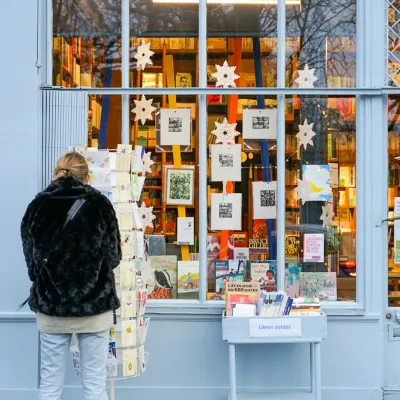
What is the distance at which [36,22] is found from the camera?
18.5 ft

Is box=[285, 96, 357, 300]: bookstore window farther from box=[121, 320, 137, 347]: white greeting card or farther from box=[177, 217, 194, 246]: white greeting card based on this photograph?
box=[121, 320, 137, 347]: white greeting card

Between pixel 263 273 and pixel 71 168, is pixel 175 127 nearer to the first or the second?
pixel 263 273

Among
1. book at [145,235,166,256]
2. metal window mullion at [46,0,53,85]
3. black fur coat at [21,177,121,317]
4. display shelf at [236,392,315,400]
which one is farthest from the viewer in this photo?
book at [145,235,166,256]

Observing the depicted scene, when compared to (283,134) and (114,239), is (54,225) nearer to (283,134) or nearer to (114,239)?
(114,239)

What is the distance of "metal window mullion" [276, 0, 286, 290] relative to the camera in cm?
581

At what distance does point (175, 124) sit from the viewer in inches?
238

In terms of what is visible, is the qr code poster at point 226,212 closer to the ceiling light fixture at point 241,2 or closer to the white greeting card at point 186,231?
the white greeting card at point 186,231

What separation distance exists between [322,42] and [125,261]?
2.70 metres

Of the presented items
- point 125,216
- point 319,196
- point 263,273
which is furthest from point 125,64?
point 263,273

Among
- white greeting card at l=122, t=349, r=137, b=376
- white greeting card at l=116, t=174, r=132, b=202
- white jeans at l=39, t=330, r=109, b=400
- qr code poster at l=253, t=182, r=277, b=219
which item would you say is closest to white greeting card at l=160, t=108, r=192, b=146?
qr code poster at l=253, t=182, r=277, b=219

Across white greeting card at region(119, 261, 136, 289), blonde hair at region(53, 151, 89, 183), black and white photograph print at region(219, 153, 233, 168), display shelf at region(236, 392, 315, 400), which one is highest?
black and white photograph print at region(219, 153, 233, 168)

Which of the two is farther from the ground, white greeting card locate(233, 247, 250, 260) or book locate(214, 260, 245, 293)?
white greeting card locate(233, 247, 250, 260)

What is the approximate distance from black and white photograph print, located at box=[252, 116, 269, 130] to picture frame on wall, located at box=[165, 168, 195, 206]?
2.21ft

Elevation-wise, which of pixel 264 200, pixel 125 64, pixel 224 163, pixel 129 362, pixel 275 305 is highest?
pixel 125 64
